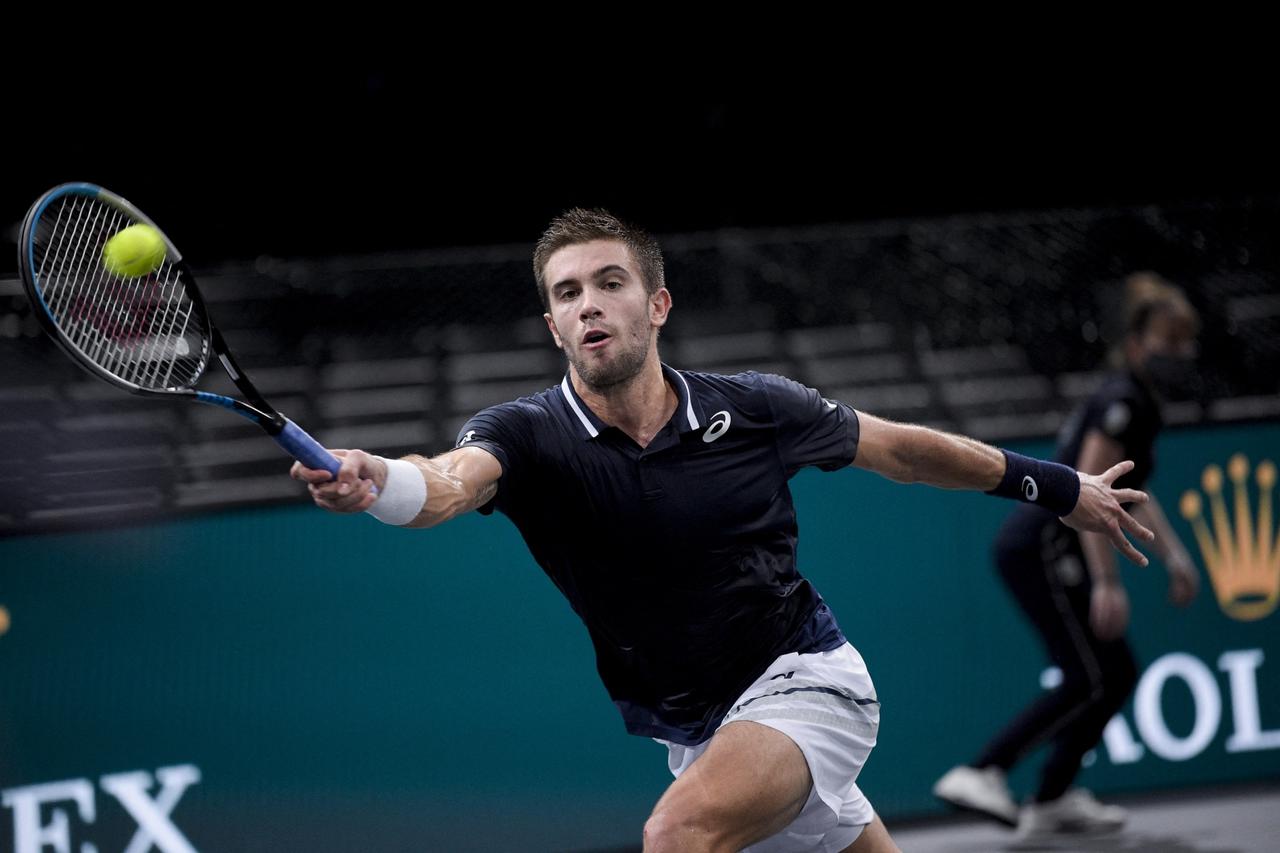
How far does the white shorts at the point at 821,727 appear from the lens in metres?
3.46

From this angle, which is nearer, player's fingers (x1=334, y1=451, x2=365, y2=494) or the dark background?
player's fingers (x1=334, y1=451, x2=365, y2=494)

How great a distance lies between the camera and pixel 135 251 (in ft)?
10.7

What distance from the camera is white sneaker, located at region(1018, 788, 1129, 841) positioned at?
5.76 meters

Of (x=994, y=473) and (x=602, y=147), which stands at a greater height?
(x=602, y=147)

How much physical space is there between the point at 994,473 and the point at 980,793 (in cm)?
211

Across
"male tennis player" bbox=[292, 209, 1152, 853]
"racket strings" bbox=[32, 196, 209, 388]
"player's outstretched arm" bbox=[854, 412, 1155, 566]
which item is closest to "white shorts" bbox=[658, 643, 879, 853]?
"male tennis player" bbox=[292, 209, 1152, 853]

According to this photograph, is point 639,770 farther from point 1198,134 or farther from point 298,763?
point 1198,134

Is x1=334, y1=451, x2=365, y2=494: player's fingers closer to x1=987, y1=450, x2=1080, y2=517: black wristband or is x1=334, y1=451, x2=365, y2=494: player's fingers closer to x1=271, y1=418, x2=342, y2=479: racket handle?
x1=271, y1=418, x2=342, y2=479: racket handle

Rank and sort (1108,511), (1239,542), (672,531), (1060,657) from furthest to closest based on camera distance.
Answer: (1239,542) → (1060,657) → (1108,511) → (672,531)

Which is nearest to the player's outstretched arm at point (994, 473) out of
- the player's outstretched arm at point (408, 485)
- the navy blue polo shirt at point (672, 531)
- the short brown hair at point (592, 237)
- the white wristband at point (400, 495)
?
the navy blue polo shirt at point (672, 531)

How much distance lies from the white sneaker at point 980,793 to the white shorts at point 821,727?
6.24ft

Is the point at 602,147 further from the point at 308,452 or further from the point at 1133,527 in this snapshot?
the point at 308,452

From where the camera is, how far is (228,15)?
28.6ft

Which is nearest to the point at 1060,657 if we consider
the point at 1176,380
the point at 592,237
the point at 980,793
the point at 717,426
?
the point at 980,793
